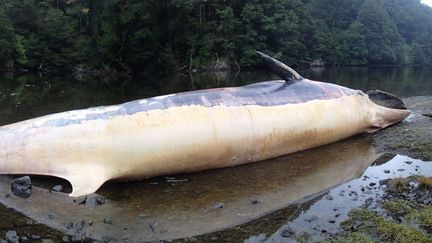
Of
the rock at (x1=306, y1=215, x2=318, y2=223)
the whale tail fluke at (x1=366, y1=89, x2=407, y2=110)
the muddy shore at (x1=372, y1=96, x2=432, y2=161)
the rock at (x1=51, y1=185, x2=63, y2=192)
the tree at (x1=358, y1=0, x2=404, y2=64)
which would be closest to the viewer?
the rock at (x1=306, y1=215, x2=318, y2=223)

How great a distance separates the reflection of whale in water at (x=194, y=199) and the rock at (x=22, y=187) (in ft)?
0.38

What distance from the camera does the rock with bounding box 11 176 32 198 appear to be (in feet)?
22.1

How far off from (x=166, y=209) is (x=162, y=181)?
4.05ft

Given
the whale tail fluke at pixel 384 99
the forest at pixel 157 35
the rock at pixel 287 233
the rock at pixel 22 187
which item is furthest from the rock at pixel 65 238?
the forest at pixel 157 35

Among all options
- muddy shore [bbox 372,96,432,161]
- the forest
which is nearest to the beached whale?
muddy shore [bbox 372,96,432,161]

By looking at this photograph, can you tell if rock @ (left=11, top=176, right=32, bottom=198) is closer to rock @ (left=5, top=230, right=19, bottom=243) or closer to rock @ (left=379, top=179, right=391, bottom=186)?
rock @ (left=5, top=230, right=19, bottom=243)

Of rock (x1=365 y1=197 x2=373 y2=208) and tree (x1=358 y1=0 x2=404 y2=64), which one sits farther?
tree (x1=358 y1=0 x2=404 y2=64)

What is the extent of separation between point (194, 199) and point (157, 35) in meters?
58.6

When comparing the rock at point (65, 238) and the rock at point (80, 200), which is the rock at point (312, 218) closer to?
the rock at point (65, 238)

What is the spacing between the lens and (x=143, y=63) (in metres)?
59.8

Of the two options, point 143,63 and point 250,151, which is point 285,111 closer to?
point 250,151

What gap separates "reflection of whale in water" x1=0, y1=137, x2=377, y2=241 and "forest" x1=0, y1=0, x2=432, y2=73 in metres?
50.6

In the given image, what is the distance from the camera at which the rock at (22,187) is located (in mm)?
6746

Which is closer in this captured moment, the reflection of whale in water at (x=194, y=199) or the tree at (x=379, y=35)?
the reflection of whale in water at (x=194, y=199)
